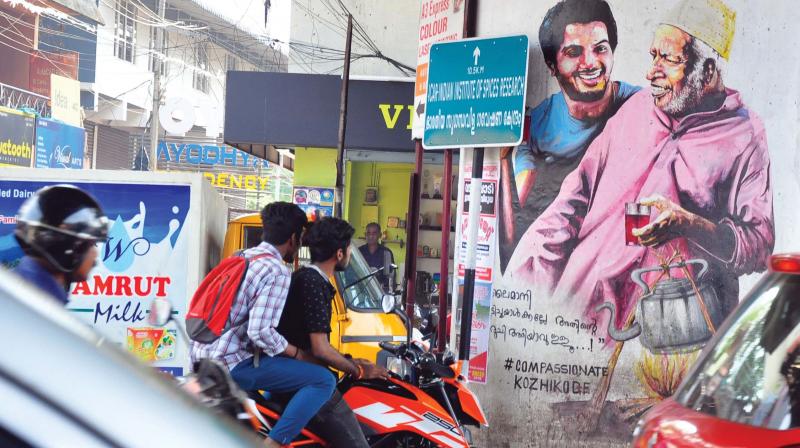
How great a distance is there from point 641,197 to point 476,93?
154 centimetres

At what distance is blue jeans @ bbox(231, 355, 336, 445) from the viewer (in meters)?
5.29

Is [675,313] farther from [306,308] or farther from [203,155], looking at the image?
[203,155]

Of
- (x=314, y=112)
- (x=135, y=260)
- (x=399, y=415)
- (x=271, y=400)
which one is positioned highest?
(x=314, y=112)

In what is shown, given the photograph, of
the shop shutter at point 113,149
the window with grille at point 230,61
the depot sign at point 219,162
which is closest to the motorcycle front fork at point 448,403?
the depot sign at point 219,162

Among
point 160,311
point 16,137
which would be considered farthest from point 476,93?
point 16,137

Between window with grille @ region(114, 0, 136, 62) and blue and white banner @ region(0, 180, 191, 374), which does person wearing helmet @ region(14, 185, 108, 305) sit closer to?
blue and white banner @ region(0, 180, 191, 374)

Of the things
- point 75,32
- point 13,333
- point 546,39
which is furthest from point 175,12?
point 13,333

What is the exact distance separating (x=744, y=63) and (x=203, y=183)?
4139mm

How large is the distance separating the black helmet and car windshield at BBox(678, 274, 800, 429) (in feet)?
7.02

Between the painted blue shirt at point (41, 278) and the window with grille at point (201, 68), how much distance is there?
43.2 m

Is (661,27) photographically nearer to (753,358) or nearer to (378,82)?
(753,358)

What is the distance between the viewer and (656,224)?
8.22 meters

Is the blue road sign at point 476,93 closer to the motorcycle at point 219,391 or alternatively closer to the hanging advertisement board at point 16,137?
the motorcycle at point 219,391

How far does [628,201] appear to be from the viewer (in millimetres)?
8281
